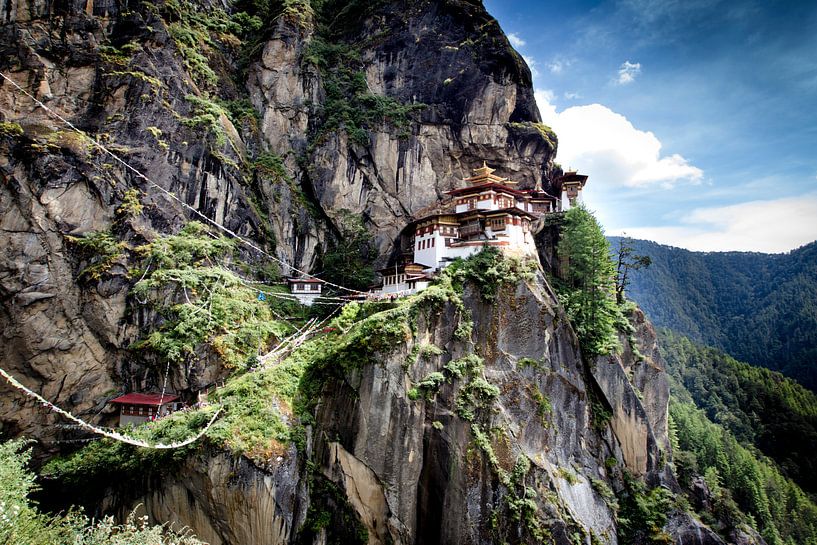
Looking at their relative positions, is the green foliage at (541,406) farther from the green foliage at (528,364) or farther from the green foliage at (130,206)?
the green foliage at (130,206)

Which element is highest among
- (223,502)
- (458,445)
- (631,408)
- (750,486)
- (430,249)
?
(430,249)

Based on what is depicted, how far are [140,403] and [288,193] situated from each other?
22.1 meters

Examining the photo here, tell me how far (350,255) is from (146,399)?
19273 millimetres

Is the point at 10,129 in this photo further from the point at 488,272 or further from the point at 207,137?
the point at 488,272

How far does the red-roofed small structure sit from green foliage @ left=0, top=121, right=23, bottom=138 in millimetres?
18914

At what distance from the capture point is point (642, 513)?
27.5m

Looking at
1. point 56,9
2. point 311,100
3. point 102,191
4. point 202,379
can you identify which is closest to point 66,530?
point 202,379

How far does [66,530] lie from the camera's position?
13.9 metres

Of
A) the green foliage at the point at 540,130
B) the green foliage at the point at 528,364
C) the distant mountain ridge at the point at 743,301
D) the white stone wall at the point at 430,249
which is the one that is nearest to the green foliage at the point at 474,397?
the green foliage at the point at 528,364

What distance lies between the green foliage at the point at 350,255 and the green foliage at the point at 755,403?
73.5 m

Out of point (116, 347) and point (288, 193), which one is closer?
point (116, 347)

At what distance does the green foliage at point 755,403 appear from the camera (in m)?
67.6

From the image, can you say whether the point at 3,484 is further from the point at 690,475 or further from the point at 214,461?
the point at 690,475

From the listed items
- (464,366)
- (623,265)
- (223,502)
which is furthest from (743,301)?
(223,502)
